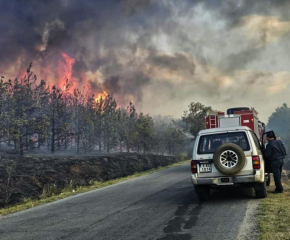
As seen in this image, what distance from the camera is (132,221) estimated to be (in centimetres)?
639

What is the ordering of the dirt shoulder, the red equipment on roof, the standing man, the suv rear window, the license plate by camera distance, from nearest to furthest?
the license plate, the suv rear window, the standing man, the dirt shoulder, the red equipment on roof

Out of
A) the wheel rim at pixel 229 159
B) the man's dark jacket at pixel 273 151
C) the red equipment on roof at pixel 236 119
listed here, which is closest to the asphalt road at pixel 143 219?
the wheel rim at pixel 229 159

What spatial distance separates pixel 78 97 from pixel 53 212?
50389 mm

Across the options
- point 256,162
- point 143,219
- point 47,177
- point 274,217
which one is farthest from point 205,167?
point 47,177

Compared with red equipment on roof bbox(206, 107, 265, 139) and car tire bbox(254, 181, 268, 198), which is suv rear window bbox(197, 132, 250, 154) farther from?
red equipment on roof bbox(206, 107, 265, 139)

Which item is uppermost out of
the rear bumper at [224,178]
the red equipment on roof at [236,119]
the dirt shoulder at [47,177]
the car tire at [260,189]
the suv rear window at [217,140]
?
the red equipment on roof at [236,119]

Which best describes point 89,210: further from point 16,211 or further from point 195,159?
point 195,159

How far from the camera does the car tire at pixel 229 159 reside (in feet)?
24.3

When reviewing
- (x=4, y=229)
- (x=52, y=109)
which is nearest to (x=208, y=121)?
(x=4, y=229)

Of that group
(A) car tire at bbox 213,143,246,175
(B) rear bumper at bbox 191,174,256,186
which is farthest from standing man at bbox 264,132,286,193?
(A) car tire at bbox 213,143,246,175

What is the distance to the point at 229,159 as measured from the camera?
7543 millimetres

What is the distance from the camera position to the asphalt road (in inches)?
209

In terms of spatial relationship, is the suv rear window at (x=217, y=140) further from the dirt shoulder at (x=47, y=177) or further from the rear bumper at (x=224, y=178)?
the dirt shoulder at (x=47, y=177)

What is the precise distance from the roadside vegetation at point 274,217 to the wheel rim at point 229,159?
1253mm
